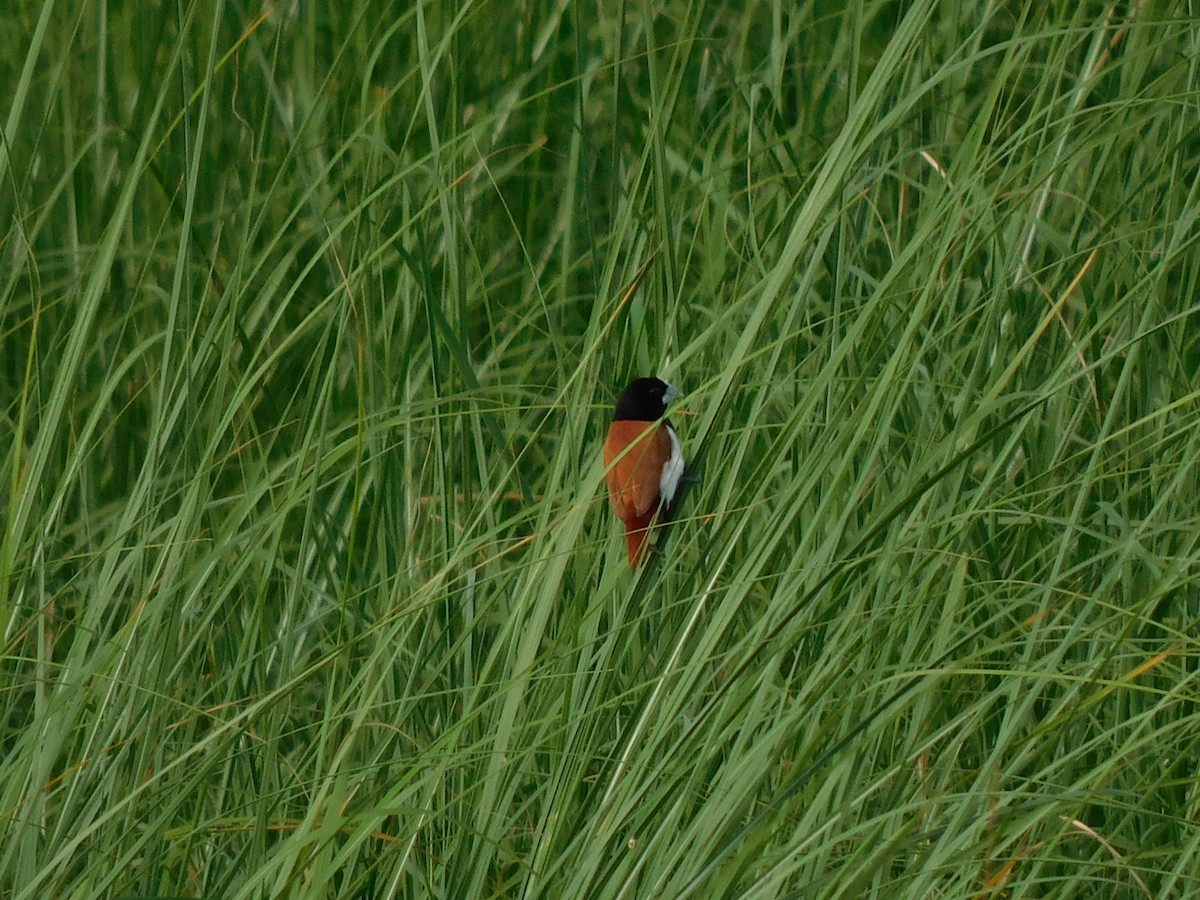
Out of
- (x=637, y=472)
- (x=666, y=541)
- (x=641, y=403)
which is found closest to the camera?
(x=666, y=541)

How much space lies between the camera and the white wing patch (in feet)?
6.84

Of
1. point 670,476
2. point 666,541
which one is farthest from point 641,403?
point 666,541

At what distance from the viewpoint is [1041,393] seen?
1.52 meters

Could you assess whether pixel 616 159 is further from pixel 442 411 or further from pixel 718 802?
pixel 718 802

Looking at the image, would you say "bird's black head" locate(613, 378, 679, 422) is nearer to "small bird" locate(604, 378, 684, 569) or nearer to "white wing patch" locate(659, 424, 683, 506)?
"small bird" locate(604, 378, 684, 569)

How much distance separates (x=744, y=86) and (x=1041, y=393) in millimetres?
1699

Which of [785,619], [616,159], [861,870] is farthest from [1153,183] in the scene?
[861,870]

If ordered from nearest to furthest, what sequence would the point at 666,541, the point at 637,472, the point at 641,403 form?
1. the point at 666,541
2. the point at 637,472
3. the point at 641,403

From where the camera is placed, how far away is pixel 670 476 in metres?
2.11

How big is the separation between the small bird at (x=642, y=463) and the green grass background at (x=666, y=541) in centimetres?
4

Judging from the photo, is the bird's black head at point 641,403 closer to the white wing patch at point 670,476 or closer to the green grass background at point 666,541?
the green grass background at point 666,541

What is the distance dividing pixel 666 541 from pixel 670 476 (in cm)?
22

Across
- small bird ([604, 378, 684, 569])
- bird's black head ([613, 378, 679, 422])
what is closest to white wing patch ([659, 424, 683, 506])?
small bird ([604, 378, 684, 569])

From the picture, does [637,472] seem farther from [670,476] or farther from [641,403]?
[641,403]
